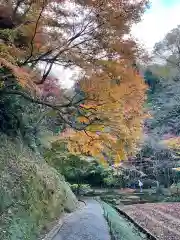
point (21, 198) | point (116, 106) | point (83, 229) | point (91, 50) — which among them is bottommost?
point (83, 229)

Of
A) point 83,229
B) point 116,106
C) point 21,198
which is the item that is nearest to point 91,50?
point 116,106

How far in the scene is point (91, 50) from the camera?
32.1 ft

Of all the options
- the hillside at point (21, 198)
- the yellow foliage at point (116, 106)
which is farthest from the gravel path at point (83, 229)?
the yellow foliage at point (116, 106)

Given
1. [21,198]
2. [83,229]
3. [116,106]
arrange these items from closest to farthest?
[21,198]
[116,106]
[83,229]

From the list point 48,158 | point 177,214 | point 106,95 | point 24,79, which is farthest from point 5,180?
point 48,158

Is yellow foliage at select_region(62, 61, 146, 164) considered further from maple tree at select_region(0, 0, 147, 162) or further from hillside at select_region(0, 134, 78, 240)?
hillside at select_region(0, 134, 78, 240)

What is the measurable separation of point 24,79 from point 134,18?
366 cm

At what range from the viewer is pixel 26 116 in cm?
1562

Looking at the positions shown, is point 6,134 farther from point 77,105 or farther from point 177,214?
point 177,214

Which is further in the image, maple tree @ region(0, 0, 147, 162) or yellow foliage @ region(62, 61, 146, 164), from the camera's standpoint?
yellow foliage @ region(62, 61, 146, 164)

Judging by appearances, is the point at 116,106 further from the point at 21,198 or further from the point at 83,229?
the point at 83,229

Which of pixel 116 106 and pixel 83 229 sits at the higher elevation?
pixel 116 106

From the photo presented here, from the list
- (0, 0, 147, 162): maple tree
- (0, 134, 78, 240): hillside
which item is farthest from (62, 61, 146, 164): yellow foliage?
(0, 134, 78, 240): hillside

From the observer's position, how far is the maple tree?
9.09m
